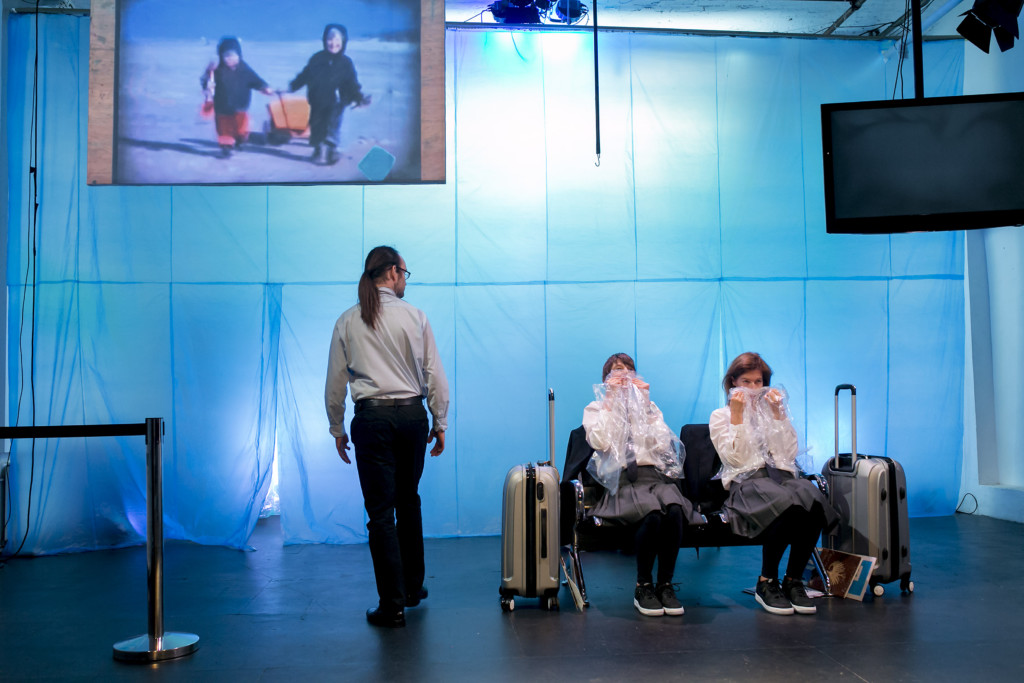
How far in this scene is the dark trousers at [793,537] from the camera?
Result: 3369mm

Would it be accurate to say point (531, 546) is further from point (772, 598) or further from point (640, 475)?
point (772, 598)

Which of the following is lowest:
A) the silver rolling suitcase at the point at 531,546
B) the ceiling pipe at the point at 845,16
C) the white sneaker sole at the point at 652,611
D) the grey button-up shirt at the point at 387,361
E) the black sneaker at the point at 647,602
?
the white sneaker sole at the point at 652,611

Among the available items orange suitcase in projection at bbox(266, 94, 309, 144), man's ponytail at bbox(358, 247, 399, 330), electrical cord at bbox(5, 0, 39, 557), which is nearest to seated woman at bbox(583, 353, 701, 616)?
man's ponytail at bbox(358, 247, 399, 330)

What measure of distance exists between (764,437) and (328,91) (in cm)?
241

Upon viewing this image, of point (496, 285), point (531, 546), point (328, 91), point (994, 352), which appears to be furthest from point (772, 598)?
point (994, 352)

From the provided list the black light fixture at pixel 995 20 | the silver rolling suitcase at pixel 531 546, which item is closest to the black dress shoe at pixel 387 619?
the silver rolling suitcase at pixel 531 546

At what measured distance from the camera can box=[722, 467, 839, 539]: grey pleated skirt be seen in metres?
3.34

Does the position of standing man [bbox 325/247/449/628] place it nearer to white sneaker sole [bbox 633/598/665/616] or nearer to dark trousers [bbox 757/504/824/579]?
white sneaker sole [bbox 633/598/665/616]

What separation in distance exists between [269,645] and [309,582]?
1027mm

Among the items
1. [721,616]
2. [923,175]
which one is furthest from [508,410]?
[923,175]

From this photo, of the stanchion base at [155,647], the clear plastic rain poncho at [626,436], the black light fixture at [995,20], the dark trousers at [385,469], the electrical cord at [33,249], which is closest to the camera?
the stanchion base at [155,647]

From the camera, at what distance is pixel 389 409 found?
326 cm

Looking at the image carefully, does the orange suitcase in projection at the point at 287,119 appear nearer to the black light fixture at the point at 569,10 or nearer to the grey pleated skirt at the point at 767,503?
the black light fixture at the point at 569,10

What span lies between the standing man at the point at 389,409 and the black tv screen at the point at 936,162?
2.12 m
